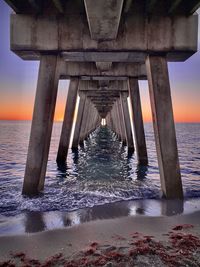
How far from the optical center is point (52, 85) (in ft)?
24.0

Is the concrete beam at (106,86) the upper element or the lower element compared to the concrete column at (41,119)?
upper

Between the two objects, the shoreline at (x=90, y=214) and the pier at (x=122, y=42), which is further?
the pier at (x=122, y=42)

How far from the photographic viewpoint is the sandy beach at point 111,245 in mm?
3676

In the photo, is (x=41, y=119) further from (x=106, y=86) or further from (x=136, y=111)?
(x=106, y=86)

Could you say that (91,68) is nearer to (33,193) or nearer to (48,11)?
(48,11)

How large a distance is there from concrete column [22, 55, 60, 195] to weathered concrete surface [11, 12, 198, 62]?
551 millimetres

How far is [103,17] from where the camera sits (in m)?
5.50

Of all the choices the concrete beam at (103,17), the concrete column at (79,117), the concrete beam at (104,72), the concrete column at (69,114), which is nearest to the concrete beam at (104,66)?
the concrete beam at (104,72)

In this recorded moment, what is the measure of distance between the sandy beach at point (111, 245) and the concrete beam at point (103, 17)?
418 cm

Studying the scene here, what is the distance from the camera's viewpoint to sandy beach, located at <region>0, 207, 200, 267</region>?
12.1 feet

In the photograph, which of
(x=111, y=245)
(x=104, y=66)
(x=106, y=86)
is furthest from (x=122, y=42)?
(x=106, y=86)

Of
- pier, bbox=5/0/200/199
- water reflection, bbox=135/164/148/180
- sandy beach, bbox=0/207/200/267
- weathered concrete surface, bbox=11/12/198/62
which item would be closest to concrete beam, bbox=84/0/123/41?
pier, bbox=5/0/200/199

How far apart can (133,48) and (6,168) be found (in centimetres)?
1008

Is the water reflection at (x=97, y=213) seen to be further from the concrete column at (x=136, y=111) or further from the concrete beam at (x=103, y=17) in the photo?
the concrete column at (x=136, y=111)
